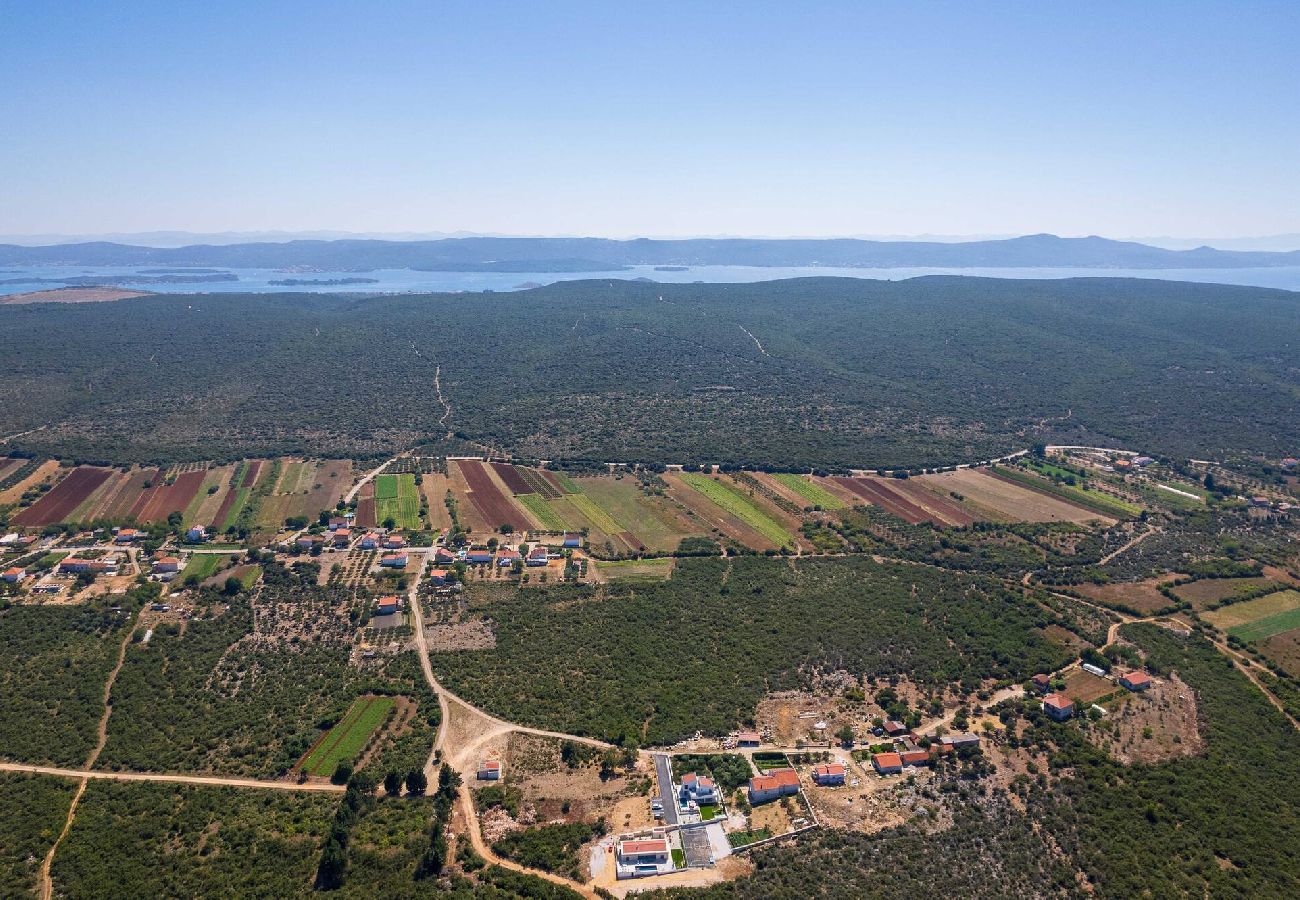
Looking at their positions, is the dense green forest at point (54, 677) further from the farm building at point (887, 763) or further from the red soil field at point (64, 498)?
the farm building at point (887, 763)

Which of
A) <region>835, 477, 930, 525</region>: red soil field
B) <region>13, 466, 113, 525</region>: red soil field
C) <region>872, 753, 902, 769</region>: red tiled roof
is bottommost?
<region>872, 753, 902, 769</region>: red tiled roof

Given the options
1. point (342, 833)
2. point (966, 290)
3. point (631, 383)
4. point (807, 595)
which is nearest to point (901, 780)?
point (807, 595)

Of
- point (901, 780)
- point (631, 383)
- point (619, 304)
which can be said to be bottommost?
point (901, 780)

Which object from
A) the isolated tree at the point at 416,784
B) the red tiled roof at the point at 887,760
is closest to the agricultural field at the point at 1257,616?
the red tiled roof at the point at 887,760

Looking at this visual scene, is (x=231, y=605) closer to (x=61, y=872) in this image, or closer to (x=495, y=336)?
(x=61, y=872)

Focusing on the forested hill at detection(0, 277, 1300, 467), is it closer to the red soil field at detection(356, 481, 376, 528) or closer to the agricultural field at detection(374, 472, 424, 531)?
the agricultural field at detection(374, 472, 424, 531)

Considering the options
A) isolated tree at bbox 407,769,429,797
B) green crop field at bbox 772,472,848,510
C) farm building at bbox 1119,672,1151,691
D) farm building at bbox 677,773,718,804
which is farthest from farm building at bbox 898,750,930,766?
green crop field at bbox 772,472,848,510
